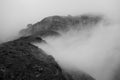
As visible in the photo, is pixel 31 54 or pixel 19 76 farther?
pixel 31 54

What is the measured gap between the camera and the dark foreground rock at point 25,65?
7858 centimetres

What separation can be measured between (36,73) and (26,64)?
23.1ft

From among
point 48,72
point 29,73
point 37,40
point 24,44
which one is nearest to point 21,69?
point 29,73

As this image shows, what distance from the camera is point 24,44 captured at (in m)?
106

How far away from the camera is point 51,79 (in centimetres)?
8306

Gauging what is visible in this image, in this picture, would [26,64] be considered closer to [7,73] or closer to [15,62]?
[15,62]

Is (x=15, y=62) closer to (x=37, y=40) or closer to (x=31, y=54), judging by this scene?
(x=31, y=54)

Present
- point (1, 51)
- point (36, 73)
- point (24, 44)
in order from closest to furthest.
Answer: point (36, 73), point (1, 51), point (24, 44)

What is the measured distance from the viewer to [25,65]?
8462 centimetres

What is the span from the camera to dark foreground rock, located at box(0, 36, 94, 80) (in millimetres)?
78581

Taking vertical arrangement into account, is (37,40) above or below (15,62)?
below

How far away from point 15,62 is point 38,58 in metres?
13.6

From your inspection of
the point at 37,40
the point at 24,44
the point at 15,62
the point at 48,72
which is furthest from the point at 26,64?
the point at 37,40

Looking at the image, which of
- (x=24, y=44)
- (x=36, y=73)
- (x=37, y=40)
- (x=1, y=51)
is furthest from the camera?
(x=37, y=40)
